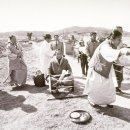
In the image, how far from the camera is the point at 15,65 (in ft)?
30.5

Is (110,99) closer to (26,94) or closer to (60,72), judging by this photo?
(60,72)

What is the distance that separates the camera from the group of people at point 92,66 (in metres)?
5.48

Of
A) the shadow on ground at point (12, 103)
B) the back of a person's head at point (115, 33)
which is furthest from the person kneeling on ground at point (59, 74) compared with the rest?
the back of a person's head at point (115, 33)

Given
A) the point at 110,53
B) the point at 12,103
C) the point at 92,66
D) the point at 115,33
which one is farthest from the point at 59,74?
the point at 110,53

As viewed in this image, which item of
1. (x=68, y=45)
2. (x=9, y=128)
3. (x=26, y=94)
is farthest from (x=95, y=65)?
(x=68, y=45)

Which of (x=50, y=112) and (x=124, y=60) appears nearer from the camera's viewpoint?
(x=124, y=60)

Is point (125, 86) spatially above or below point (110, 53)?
below

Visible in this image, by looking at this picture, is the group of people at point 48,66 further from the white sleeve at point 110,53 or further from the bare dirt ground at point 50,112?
the white sleeve at point 110,53

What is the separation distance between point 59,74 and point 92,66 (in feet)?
7.58

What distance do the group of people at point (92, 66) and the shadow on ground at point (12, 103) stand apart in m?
1.07

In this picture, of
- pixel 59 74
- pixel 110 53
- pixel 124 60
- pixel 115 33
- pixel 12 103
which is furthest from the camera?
pixel 59 74

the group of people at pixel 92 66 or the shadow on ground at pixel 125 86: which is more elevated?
the group of people at pixel 92 66

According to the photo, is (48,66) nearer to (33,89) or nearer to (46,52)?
(33,89)

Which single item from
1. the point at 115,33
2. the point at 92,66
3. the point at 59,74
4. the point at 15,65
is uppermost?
the point at 115,33
